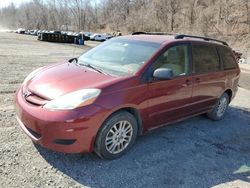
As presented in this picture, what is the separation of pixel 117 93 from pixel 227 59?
343cm

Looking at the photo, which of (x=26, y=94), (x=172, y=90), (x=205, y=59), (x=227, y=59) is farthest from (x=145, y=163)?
(x=227, y=59)

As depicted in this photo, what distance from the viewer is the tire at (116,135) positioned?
12.5 feet

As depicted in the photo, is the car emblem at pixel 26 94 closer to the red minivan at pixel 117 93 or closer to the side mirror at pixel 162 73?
the red minivan at pixel 117 93

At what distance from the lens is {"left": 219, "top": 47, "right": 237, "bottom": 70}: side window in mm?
6133

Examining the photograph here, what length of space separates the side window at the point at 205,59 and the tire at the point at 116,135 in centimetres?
179

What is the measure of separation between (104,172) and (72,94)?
107 centimetres

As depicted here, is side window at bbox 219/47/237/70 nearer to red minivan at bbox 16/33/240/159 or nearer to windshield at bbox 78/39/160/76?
red minivan at bbox 16/33/240/159

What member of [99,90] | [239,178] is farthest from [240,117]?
[99,90]

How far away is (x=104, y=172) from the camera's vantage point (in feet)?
12.2

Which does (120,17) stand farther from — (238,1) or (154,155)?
(154,155)

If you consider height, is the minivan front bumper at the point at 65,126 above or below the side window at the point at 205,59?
below

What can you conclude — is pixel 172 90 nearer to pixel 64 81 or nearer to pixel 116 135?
pixel 116 135

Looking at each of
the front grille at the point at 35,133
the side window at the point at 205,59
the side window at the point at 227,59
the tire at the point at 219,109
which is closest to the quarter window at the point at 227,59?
the side window at the point at 227,59

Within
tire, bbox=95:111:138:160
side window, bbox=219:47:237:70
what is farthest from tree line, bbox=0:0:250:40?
tire, bbox=95:111:138:160
